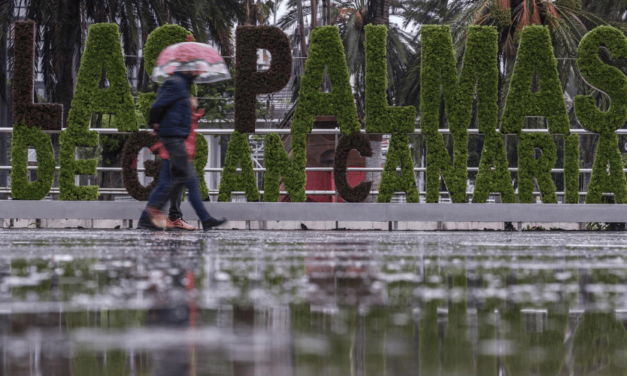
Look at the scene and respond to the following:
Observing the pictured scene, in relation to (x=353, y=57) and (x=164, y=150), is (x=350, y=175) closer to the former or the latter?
(x=164, y=150)

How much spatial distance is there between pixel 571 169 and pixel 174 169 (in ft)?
27.5

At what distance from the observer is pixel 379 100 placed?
15.0 meters

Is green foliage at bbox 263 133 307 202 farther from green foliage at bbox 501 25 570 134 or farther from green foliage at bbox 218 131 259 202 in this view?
green foliage at bbox 501 25 570 134

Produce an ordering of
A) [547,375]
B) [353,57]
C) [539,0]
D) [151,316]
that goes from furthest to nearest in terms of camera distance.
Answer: [353,57] → [539,0] → [151,316] → [547,375]

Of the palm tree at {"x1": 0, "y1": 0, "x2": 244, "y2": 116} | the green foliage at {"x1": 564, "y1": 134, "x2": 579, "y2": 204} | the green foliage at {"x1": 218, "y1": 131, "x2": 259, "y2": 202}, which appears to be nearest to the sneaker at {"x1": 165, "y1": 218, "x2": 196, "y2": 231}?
the green foliage at {"x1": 218, "y1": 131, "x2": 259, "y2": 202}

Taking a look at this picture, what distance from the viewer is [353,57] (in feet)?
114

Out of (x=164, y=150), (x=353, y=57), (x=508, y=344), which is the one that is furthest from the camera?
(x=353, y=57)

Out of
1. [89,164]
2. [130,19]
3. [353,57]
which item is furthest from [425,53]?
[353,57]

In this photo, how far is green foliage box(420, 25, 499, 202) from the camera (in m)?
14.9

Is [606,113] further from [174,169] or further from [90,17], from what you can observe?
[90,17]

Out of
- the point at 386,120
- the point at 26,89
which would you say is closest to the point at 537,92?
the point at 386,120

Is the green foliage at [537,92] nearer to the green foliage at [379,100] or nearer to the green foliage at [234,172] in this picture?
the green foliage at [379,100]

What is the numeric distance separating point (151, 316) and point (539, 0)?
2174 centimetres

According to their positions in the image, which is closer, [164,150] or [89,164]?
[164,150]
